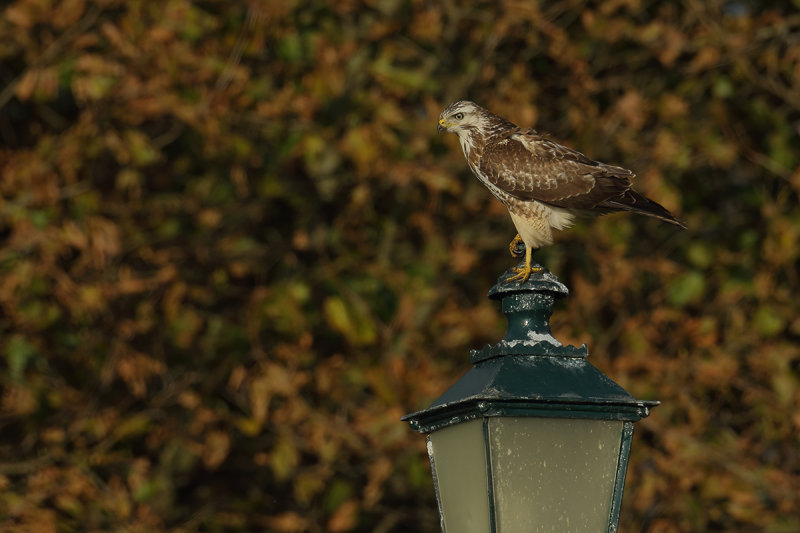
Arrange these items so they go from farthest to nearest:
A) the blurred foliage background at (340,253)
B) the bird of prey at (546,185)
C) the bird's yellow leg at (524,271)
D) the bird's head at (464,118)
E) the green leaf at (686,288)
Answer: the green leaf at (686,288) → the blurred foliage background at (340,253) → the bird's head at (464,118) → the bird of prey at (546,185) → the bird's yellow leg at (524,271)

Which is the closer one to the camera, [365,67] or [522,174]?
[522,174]

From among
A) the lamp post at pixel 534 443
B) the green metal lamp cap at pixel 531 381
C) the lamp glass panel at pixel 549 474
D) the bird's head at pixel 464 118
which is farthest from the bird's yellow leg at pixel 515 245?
the lamp glass panel at pixel 549 474

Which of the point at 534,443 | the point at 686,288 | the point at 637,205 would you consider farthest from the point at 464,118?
the point at 686,288

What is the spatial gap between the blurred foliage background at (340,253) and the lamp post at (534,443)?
19.6 feet

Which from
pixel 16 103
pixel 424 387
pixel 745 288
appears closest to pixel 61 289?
pixel 16 103

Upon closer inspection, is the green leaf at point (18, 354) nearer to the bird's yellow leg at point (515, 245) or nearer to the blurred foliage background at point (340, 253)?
the blurred foliage background at point (340, 253)

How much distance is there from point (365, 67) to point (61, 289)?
2.92 meters

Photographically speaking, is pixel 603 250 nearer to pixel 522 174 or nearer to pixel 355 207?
pixel 355 207

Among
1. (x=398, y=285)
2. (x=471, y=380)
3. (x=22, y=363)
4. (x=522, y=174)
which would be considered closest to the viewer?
(x=471, y=380)

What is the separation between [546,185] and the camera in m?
4.87

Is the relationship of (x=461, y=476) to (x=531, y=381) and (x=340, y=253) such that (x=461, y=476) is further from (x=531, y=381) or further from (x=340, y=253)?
(x=340, y=253)

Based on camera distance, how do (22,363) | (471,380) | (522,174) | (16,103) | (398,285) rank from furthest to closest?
(16,103)
(398,285)
(22,363)
(522,174)
(471,380)

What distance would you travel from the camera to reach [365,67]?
10367mm

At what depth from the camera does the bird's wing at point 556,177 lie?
4.83m
